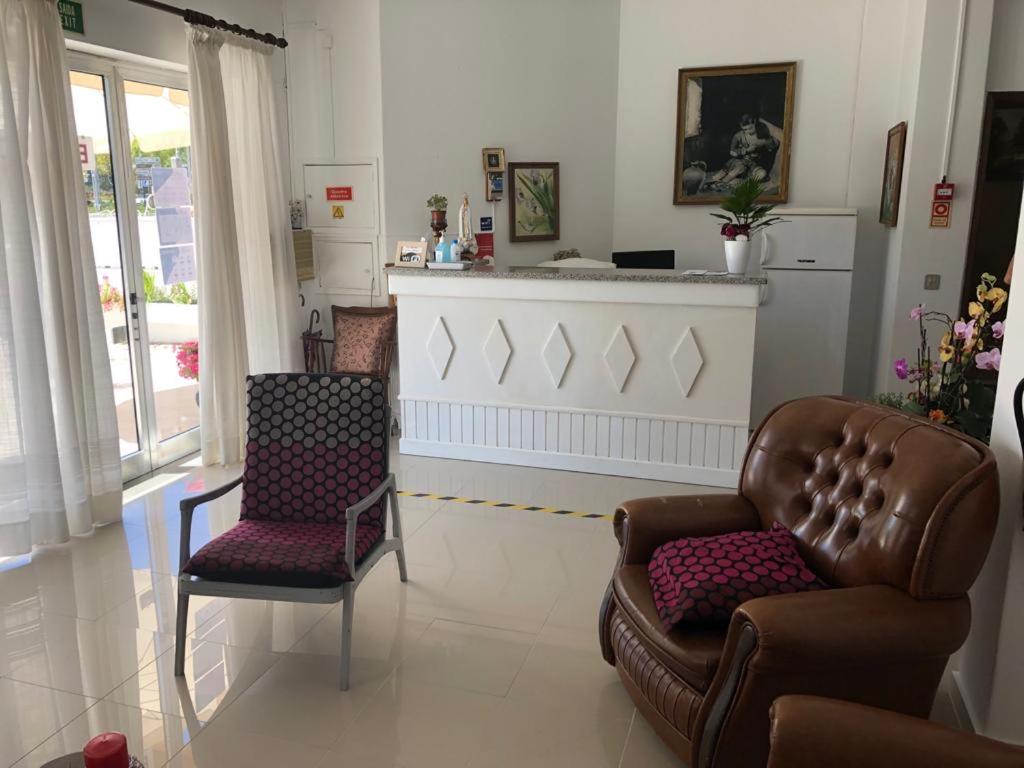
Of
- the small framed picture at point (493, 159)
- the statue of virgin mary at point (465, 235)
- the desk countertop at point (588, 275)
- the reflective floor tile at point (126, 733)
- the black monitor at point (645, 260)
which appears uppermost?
the small framed picture at point (493, 159)

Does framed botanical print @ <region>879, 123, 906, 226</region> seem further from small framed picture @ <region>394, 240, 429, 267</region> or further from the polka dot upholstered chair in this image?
the polka dot upholstered chair

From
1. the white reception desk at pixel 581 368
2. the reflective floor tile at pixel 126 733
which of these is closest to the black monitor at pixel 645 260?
the white reception desk at pixel 581 368

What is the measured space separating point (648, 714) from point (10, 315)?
10.7ft

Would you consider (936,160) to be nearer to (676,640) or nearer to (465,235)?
(465,235)

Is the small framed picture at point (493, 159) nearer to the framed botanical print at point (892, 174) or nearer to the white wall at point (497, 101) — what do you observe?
the white wall at point (497, 101)

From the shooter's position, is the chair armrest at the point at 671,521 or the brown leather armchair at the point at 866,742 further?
the chair armrest at the point at 671,521

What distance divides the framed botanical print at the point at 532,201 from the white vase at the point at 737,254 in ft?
6.64

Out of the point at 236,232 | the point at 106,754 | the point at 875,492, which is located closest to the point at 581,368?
Answer: the point at 236,232

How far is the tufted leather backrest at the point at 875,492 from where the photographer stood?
2.16m

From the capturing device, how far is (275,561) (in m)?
2.84

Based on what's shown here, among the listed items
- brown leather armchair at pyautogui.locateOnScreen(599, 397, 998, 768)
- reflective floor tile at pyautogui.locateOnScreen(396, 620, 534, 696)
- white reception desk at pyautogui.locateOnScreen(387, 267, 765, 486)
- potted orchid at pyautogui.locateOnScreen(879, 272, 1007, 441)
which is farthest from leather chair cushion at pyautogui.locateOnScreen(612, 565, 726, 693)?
white reception desk at pyautogui.locateOnScreen(387, 267, 765, 486)

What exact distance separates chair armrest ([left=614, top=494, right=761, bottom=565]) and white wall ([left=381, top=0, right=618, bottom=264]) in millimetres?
3568

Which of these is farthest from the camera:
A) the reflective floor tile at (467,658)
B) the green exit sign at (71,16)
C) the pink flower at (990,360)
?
the green exit sign at (71,16)

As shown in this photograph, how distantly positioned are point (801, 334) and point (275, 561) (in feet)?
14.4
